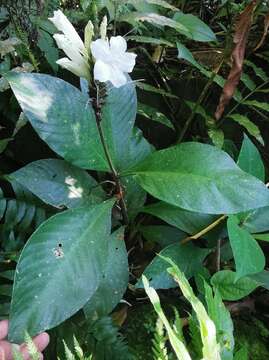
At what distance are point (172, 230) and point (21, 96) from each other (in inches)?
21.8

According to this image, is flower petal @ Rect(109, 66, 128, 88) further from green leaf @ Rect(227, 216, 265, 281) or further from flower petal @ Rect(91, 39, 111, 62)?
green leaf @ Rect(227, 216, 265, 281)

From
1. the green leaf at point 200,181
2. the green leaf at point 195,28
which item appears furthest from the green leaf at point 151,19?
the green leaf at point 200,181

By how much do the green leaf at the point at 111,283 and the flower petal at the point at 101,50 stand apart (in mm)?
464

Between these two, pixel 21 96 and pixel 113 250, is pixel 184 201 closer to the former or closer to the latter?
pixel 113 250

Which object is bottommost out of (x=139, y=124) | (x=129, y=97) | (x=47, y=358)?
(x=47, y=358)

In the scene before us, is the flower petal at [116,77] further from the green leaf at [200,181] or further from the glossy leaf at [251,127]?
the glossy leaf at [251,127]

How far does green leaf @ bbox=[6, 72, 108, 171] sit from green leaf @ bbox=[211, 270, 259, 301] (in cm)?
40

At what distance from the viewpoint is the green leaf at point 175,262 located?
3.67 ft

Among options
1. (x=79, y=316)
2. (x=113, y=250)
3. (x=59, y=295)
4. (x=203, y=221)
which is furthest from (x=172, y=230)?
(x=59, y=295)

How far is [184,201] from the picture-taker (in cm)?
100

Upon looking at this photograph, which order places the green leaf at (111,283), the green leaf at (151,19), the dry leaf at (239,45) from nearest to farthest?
the green leaf at (111,283), the dry leaf at (239,45), the green leaf at (151,19)

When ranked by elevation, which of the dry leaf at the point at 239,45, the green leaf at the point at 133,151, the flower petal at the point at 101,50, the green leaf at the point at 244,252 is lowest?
the green leaf at the point at 244,252

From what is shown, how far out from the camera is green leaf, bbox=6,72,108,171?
40.6 inches

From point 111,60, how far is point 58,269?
17.3 inches
